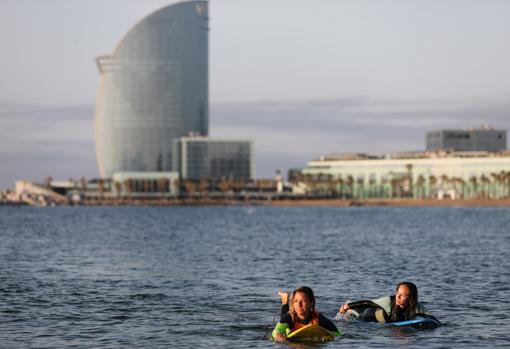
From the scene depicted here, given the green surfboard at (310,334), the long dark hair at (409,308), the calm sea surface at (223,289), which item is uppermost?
the long dark hair at (409,308)

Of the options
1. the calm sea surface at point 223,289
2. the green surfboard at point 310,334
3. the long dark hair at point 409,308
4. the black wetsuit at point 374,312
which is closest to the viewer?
the green surfboard at point 310,334

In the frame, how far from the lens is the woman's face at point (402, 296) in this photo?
30848 mm

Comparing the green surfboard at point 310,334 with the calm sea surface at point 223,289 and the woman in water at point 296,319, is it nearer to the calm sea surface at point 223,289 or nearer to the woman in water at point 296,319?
the woman in water at point 296,319

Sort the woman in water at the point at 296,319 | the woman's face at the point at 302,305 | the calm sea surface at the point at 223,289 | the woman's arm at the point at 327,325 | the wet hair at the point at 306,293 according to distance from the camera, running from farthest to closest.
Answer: the calm sea surface at the point at 223,289 → the woman's arm at the point at 327,325 → the woman in water at the point at 296,319 → the woman's face at the point at 302,305 → the wet hair at the point at 306,293

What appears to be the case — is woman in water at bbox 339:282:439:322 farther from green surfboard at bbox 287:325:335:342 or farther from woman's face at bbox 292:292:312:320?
woman's face at bbox 292:292:312:320

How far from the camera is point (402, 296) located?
3130 cm

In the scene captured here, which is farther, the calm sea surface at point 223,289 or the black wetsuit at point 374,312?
the black wetsuit at point 374,312

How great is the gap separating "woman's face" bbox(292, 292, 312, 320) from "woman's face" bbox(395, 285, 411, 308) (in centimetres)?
340

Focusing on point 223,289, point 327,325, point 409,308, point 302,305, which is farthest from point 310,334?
point 223,289

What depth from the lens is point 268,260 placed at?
63.9 meters

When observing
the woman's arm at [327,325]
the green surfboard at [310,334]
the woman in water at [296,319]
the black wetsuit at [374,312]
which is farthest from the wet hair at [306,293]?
the black wetsuit at [374,312]

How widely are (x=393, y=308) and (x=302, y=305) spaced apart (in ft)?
17.8

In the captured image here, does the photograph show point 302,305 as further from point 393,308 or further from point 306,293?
point 393,308

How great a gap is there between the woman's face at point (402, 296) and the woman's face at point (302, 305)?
11.1 feet
